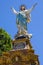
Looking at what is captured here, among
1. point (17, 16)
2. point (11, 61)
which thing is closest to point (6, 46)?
point (17, 16)

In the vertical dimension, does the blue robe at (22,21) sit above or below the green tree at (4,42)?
below

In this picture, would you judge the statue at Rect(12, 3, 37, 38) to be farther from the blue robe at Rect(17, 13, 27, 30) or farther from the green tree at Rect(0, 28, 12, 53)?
the green tree at Rect(0, 28, 12, 53)

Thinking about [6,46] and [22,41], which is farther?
[6,46]

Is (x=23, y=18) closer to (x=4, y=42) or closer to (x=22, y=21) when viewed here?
(x=22, y=21)

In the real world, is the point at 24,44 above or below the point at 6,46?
below

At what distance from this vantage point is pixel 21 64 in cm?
1786

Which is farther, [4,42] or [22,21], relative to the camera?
[4,42]

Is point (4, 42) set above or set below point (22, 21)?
above

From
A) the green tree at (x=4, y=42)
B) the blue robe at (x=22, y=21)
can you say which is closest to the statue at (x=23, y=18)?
the blue robe at (x=22, y=21)

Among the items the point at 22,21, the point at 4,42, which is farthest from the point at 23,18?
the point at 4,42

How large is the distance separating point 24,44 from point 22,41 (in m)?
0.23

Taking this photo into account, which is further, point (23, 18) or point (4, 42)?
point (4, 42)

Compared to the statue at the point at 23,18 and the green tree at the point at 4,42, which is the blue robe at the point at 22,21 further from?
the green tree at the point at 4,42

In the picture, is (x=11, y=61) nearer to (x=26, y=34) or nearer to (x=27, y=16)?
(x=26, y=34)
